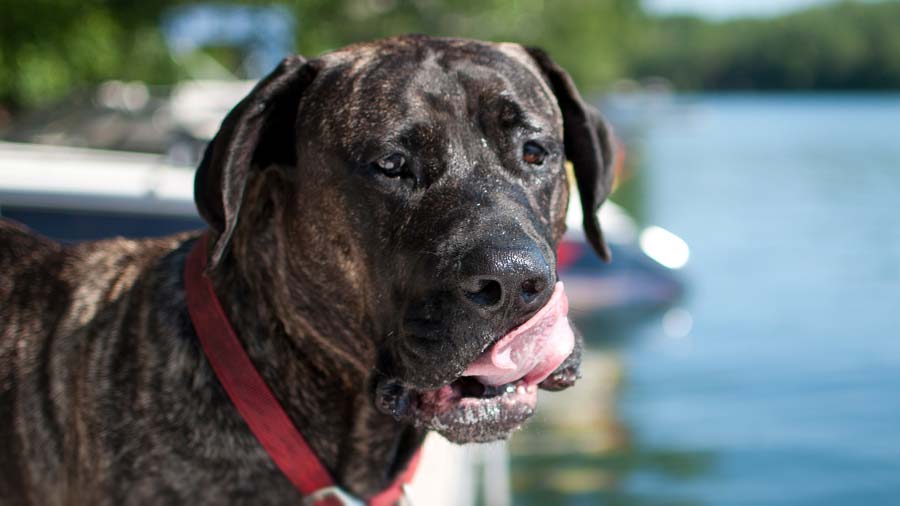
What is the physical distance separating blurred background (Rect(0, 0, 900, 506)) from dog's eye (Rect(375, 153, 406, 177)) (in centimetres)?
81

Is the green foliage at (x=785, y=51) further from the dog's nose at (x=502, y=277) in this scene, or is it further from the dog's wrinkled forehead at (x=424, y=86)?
the dog's nose at (x=502, y=277)

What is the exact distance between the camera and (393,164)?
271 cm

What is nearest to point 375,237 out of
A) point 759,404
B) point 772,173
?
point 759,404

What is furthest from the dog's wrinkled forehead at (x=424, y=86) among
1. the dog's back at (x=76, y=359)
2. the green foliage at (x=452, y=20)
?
the green foliage at (x=452, y=20)

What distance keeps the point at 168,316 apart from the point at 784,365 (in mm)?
7274

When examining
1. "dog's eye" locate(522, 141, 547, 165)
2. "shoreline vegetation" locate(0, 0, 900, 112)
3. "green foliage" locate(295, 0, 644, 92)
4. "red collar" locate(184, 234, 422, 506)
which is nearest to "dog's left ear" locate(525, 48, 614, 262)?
"dog's eye" locate(522, 141, 547, 165)

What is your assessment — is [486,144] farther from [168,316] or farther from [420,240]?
[168,316]

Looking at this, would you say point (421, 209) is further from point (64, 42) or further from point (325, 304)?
point (64, 42)

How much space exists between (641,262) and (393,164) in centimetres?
578

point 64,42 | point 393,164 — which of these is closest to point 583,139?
point 393,164

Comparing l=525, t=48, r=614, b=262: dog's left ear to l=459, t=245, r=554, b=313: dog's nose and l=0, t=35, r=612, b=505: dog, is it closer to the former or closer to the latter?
l=0, t=35, r=612, b=505: dog

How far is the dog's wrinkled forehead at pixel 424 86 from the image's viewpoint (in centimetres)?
276

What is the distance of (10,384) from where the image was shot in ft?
9.68

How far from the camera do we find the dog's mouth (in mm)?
2533
